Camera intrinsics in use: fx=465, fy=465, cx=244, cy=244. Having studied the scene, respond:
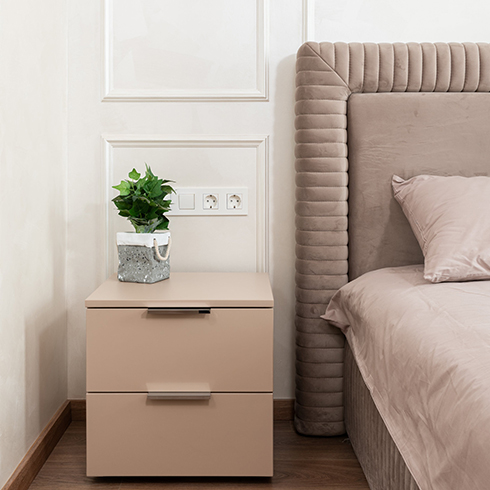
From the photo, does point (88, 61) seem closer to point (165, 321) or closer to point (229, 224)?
point (229, 224)

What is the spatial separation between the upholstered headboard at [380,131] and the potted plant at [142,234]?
47cm

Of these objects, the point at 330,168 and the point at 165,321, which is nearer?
the point at 165,321

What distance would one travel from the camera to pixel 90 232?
1.62 m

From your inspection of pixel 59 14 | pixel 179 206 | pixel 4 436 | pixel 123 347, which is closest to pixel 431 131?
pixel 179 206

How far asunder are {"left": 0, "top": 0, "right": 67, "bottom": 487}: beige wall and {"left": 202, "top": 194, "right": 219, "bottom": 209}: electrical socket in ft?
1.58

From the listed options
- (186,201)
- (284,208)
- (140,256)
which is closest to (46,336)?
(140,256)

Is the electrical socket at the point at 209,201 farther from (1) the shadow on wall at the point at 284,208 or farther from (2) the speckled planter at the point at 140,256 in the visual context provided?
(2) the speckled planter at the point at 140,256

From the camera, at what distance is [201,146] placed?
1.60 meters

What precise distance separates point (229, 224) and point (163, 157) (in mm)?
324

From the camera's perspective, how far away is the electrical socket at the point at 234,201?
1611mm

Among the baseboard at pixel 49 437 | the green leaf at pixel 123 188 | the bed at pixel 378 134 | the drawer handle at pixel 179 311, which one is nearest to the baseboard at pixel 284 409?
the baseboard at pixel 49 437

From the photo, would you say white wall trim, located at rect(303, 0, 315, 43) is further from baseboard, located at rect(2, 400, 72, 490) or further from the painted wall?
baseboard, located at rect(2, 400, 72, 490)

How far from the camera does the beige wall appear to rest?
1.16m

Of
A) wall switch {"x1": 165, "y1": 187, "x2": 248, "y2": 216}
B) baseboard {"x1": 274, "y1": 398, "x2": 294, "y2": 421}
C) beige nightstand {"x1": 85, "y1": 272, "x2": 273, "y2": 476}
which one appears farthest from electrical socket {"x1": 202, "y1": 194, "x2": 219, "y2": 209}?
baseboard {"x1": 274, "y1": 398, "x2": 294, "y2": 421}
